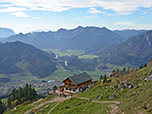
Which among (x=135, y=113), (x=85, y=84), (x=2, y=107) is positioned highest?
(x=135, y=113)

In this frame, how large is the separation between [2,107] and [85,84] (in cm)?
6472

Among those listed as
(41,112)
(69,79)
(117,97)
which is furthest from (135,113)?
(69,79)

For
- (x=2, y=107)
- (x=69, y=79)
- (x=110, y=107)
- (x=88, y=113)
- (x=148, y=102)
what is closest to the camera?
(x=148, y=102)

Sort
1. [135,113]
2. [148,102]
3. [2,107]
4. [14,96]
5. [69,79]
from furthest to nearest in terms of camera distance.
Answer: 1. [14,96]
2. [2,107]
3. [69,79]
4. [148,102]
5. [135,113]

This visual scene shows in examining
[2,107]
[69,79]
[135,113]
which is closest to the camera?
[135,113]

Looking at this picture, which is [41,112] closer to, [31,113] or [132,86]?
[31,113]

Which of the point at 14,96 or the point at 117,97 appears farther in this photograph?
the point at 14,96

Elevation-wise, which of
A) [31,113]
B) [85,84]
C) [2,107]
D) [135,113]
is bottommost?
[2,107]

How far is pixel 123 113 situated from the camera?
34.4m

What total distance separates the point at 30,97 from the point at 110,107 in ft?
299

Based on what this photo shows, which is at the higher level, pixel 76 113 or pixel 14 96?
pixel 76 113

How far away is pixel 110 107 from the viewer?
4059 cm

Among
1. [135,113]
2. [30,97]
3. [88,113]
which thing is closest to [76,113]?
[88,113]

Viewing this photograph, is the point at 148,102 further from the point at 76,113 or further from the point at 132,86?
the point at 76,113
